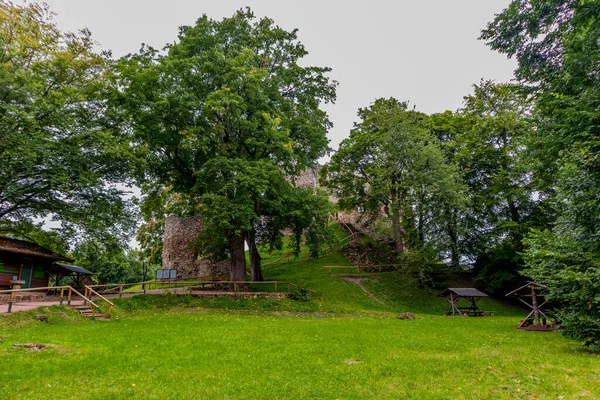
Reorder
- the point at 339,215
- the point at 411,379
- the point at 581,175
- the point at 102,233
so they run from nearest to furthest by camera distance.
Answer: the point at 411,379, the point at 581,175, the point at 102,233, the point at 339,215

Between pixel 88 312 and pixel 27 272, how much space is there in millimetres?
9993

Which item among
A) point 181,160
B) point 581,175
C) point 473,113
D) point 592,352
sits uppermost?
point 473,113

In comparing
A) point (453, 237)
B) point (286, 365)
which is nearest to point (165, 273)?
point (286, 365)

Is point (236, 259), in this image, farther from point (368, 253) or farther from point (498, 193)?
point (498, 193)

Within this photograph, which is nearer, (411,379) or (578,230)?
(411,379)

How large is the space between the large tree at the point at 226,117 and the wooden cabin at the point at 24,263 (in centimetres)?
830

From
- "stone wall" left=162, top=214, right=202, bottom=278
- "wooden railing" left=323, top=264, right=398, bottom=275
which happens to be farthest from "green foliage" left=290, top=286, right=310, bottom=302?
"stone wall" left=162, top=214, right=202, bottom=278

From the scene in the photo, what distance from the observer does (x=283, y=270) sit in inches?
1171

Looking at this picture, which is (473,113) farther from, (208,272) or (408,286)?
(208,272)

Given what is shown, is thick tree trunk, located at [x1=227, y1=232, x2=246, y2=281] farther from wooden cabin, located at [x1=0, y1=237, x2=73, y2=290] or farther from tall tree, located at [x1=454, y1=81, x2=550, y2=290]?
tall tree, located at [x1=454, y1=81, x2=550, y2=290]

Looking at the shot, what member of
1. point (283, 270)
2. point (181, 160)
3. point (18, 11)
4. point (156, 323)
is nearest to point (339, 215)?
point (283, 270)

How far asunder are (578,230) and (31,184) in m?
23.8

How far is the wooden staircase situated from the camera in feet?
47.0

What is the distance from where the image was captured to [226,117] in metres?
19.0
